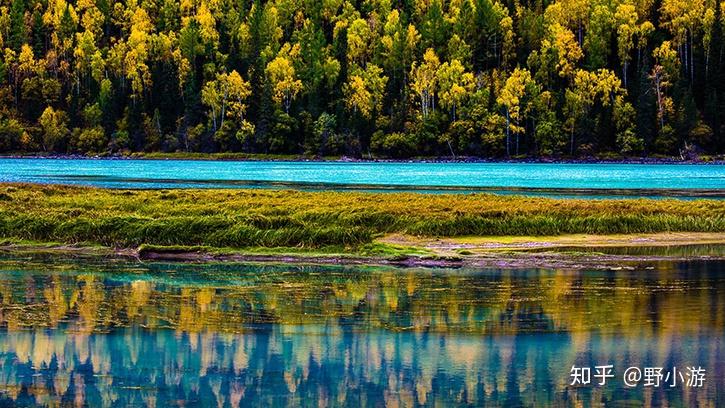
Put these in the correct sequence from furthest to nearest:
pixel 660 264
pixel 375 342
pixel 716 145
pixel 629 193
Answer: pixel 716 145 → pixel 629 193 → pixel 660 264 → pixel 375 342

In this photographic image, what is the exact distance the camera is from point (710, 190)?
68750mm

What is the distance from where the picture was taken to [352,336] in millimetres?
18375

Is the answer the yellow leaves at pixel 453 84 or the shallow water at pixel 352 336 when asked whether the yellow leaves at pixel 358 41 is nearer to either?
the yellow leaves at pixel 453 84

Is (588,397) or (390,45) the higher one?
(390,45)

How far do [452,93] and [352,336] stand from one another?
499 feet

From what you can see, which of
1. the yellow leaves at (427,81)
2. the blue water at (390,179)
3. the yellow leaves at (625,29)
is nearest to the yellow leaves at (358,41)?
the yellow leaves at (427,81)

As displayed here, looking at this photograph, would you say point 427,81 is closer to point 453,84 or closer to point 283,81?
point 453,84

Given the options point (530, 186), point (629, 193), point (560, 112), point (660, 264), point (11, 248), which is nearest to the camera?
point (660, 264)

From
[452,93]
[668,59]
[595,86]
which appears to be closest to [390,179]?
[452,93]

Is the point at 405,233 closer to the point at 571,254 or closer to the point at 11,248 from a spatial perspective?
the point at 571,254

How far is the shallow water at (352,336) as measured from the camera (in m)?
14.7

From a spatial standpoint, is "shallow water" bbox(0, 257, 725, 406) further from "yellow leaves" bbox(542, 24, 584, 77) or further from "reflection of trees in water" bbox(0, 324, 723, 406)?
"yellow leaves" bbox(542, 24, 584, 77)

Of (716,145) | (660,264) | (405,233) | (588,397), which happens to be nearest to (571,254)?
(660,264)

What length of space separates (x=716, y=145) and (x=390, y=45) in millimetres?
65437
